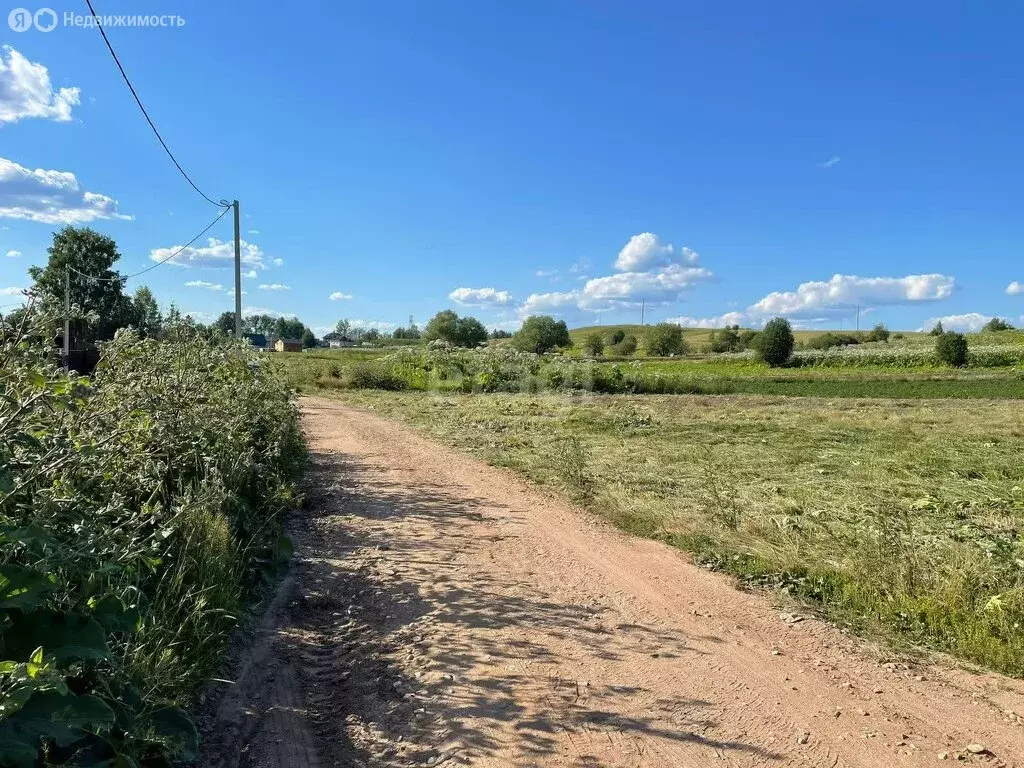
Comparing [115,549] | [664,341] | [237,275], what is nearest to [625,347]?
[664,341]

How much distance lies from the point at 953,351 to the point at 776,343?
1288 cm

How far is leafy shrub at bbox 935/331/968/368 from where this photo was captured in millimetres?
49312

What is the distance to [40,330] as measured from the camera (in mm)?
2576

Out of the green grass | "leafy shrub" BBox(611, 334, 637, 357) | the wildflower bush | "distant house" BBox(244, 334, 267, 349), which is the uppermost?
"leafy shrub" BBox(611, 334, 637, 357)

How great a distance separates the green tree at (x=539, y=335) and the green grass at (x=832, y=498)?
134 ft

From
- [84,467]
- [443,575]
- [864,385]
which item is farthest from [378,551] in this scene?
[864,385]

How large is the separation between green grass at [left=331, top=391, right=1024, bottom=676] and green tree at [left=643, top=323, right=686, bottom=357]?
189 ft

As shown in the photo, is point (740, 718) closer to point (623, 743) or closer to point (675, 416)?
point (623, 743)

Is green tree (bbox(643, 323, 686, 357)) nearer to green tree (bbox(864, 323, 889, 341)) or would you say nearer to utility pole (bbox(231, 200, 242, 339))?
green tree (bbox(864, 323, 889, 341))

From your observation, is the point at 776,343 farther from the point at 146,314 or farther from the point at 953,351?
the point at 146,314

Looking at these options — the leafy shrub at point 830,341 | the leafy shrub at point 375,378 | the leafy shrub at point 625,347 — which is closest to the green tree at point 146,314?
the leafy shrub at point 375,378

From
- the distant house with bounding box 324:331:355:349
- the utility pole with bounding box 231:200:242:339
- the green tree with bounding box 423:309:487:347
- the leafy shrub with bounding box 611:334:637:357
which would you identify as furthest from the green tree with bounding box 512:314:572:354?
the distant house with bounding box 324:331:355:349

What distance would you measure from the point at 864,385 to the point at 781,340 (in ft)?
60.6

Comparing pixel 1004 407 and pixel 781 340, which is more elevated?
pixel 781 340
